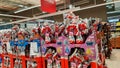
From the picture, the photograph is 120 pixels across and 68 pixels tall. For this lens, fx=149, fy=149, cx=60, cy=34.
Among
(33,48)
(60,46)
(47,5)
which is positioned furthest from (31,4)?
(60,46)

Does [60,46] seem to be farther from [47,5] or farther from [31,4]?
[31,4]

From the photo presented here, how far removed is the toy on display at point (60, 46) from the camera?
1.76m

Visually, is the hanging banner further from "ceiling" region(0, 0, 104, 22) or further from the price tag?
"ceiling" region(0, 0, 104, 22)

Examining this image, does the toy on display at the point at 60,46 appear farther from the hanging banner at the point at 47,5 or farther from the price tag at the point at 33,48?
the hanging banner at the point at 47,5

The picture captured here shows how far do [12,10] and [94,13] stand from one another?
7466mm

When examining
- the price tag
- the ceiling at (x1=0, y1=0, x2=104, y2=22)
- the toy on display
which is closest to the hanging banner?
the toy on display

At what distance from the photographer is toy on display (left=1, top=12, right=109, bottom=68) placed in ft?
5.77

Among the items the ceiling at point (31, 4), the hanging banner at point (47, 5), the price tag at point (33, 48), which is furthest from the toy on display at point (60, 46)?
the ceiling at point (31, 4)

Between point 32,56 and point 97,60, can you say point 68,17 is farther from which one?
point 32,56

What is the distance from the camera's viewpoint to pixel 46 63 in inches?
88.3

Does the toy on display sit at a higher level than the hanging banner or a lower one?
lower

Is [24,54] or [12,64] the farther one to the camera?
[12,64]

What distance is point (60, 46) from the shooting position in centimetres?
198

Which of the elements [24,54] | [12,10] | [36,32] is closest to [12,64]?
[24,54]
